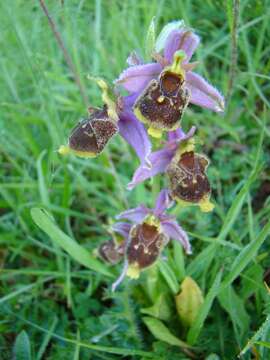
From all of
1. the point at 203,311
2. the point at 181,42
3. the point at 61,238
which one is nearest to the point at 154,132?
the point at 181,42

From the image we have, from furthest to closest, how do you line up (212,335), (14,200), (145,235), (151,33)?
(14,200), (212,335), (145,235), (151,33)

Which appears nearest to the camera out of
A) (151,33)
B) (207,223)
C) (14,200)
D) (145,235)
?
(151,33)

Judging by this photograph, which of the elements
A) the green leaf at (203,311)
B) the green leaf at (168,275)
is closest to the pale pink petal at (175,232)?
the green leaf at (168,275)

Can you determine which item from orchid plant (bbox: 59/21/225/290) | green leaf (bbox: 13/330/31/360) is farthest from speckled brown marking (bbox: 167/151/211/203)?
green leaf (bbox: 13/330/31/360)

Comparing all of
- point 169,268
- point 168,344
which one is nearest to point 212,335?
point 168,344

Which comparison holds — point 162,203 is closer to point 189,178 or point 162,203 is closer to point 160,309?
point 189,178

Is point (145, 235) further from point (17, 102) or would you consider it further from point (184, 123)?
point (17, 102)
